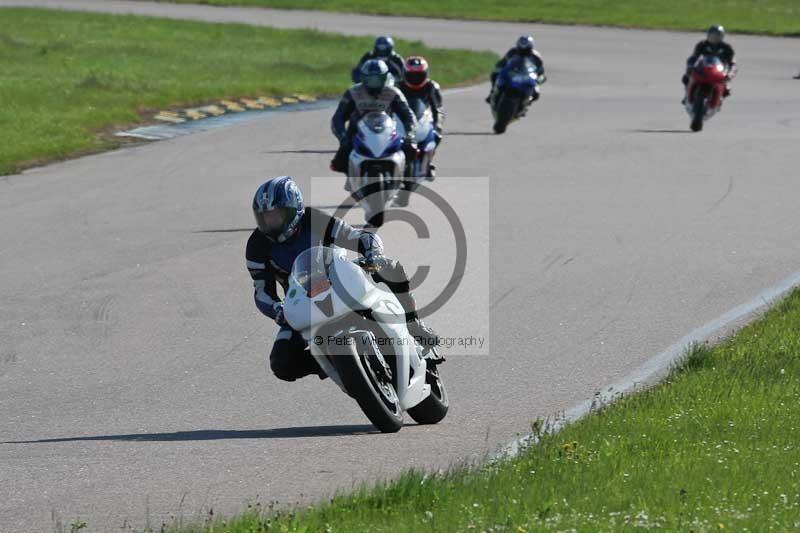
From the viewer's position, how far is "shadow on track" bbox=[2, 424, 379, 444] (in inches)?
331

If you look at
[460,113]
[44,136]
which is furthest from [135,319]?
[460,113]

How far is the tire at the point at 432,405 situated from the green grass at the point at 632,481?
0.83 m

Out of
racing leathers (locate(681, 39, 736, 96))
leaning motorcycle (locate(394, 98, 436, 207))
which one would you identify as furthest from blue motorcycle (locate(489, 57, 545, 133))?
leaning motorcycle (locate(394, 98, 436, 207))

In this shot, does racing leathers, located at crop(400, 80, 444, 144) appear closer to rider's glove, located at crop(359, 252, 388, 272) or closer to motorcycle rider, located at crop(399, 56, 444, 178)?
motorcycle rider, located at crop(399, 56, 444, 178)

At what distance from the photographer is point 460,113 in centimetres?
2698

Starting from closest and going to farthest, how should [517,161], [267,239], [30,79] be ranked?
[267,239], [517,161], [30,79]

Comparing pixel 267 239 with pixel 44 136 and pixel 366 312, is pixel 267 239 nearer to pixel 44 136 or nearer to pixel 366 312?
pixel 366 312

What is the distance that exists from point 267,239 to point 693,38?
1437 inches

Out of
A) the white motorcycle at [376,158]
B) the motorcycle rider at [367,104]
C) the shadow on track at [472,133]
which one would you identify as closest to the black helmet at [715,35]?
the shadow on track at [472,133]

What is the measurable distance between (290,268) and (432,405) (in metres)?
1.05

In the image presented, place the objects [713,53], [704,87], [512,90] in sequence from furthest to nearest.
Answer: [713,53] < [704,87] < [512,90]

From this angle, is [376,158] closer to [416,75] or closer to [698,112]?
[416,75]

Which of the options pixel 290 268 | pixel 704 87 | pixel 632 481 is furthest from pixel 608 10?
pixel 632 481

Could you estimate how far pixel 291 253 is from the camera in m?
8.64
